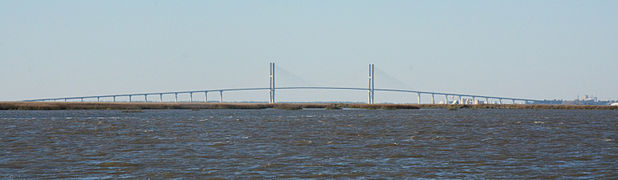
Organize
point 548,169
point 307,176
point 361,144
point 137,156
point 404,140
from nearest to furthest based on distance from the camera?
point 307,176 < point 548,169 < point 137,156 < point 361,144 < point 404,140

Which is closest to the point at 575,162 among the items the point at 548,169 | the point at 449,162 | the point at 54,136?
the point at 548,169

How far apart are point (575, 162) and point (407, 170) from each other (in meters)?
5.61

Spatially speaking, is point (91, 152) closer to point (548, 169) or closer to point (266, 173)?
point (266, 173)

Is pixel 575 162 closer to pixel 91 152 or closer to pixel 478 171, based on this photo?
pixel 478 171

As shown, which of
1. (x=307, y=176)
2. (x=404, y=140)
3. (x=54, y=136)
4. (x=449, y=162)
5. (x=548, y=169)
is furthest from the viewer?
(x=54, y=136)

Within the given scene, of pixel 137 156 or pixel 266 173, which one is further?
pixel 137 156

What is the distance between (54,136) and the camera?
33.5 metres

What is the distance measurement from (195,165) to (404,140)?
12.1 metres

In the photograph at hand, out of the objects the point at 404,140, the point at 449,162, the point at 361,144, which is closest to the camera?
the point at 449,162

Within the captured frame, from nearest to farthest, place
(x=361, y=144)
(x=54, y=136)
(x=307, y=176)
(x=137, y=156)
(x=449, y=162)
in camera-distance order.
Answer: (x=307, y=176) → (x=449, y=162) → (x=137, y=156) → (x=361, y=144) → (x=54, y=136)

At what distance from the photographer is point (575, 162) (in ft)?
73.8

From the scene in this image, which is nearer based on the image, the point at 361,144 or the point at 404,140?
the point at 361,144

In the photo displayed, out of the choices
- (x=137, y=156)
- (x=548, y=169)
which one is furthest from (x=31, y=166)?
(x=548, y=169)

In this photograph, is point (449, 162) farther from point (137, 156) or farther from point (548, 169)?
point (137, 156)
